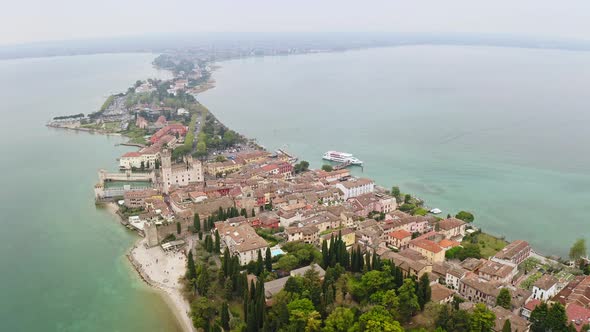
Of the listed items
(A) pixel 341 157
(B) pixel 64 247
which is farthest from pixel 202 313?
(A) pixel 341 157

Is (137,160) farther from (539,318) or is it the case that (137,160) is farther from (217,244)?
(539,318)

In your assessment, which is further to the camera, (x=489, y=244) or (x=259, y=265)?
(x=489, y=244)

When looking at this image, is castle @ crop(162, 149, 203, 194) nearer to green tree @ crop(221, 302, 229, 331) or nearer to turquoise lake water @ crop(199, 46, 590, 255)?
turquoise lake water @ crop(199, 46, 590, 255)

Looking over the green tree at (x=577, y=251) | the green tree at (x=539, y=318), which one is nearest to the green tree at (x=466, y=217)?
the green tree at (x=577, y=251)

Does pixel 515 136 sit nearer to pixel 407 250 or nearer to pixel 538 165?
pixel 538 165

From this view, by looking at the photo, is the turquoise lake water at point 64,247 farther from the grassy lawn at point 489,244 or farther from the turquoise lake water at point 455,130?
the turquoise lake water at point 455,130

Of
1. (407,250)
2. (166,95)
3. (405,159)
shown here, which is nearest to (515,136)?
(405,159)

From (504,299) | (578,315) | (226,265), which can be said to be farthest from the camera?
(226,265)
